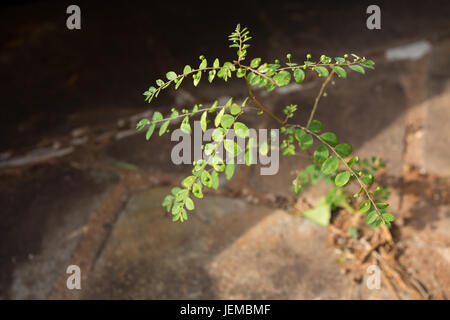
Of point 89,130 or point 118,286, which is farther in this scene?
point 89,130

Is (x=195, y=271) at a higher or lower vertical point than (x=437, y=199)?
lower

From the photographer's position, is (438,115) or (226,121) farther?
(438,115)

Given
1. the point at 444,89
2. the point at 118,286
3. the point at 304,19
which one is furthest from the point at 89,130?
the point at 444,89

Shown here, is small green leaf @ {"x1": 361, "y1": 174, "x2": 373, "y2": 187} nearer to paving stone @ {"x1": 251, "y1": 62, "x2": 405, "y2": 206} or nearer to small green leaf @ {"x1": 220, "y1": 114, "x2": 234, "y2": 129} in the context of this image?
small green leaf @ {"x1": 220, "y1": 114, "x2": 234, "y2": 129}

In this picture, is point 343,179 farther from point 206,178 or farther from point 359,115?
point 359,115

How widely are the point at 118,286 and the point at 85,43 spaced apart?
1.41 metres

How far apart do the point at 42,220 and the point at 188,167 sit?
0.69m

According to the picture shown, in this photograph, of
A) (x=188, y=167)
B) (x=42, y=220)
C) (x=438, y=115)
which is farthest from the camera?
(x=438, y=115)

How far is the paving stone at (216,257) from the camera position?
157cm

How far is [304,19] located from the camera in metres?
2.73

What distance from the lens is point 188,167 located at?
1.99 m

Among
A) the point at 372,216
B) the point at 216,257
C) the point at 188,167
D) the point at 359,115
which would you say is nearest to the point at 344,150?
the point at 372,216
